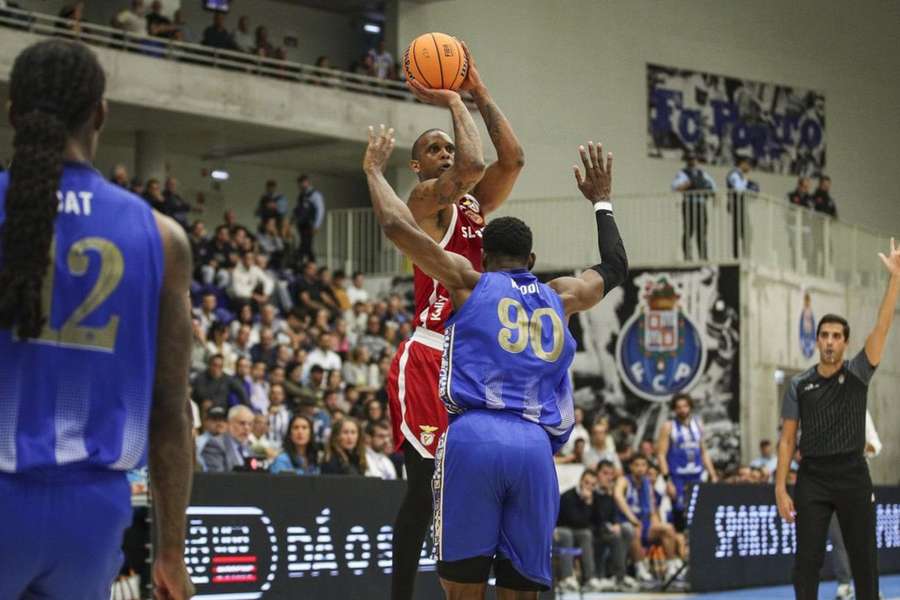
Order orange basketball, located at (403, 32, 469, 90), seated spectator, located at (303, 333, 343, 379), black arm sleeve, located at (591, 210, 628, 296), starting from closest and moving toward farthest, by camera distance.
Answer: black arm sleeve, located at (591, 210, 628, 296) → orange basketball, located at (403, 32, 469, 90) → seated spectator, located at (303, 333, 343, 379)

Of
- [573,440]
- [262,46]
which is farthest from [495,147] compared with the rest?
[262,46]

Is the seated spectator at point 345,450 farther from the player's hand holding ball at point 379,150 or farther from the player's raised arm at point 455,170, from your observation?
the player's hand holding ball at point 379,150

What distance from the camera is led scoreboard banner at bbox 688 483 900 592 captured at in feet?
52.3

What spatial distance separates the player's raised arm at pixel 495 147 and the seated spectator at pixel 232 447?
5688 mm

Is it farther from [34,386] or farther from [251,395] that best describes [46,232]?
[251,395]

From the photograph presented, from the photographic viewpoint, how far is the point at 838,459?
9.17 m

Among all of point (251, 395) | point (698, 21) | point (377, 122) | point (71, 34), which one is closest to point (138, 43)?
point (71, 34)

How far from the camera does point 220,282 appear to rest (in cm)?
2134

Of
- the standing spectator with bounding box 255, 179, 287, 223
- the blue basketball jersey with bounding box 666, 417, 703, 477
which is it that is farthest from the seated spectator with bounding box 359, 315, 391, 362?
the blue basketball jersey with bounding box 666, 417, 703, 477

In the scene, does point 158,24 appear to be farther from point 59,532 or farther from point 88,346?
point 59,532

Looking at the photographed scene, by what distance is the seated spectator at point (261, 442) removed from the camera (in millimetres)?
14298

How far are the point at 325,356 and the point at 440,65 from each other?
13346 mm

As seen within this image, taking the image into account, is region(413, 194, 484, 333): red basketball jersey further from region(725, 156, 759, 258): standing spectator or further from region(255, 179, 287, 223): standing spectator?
region(255, 179, 287, 223): standing spectator

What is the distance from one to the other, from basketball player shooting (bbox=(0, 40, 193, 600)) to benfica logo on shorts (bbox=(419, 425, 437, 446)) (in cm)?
369
